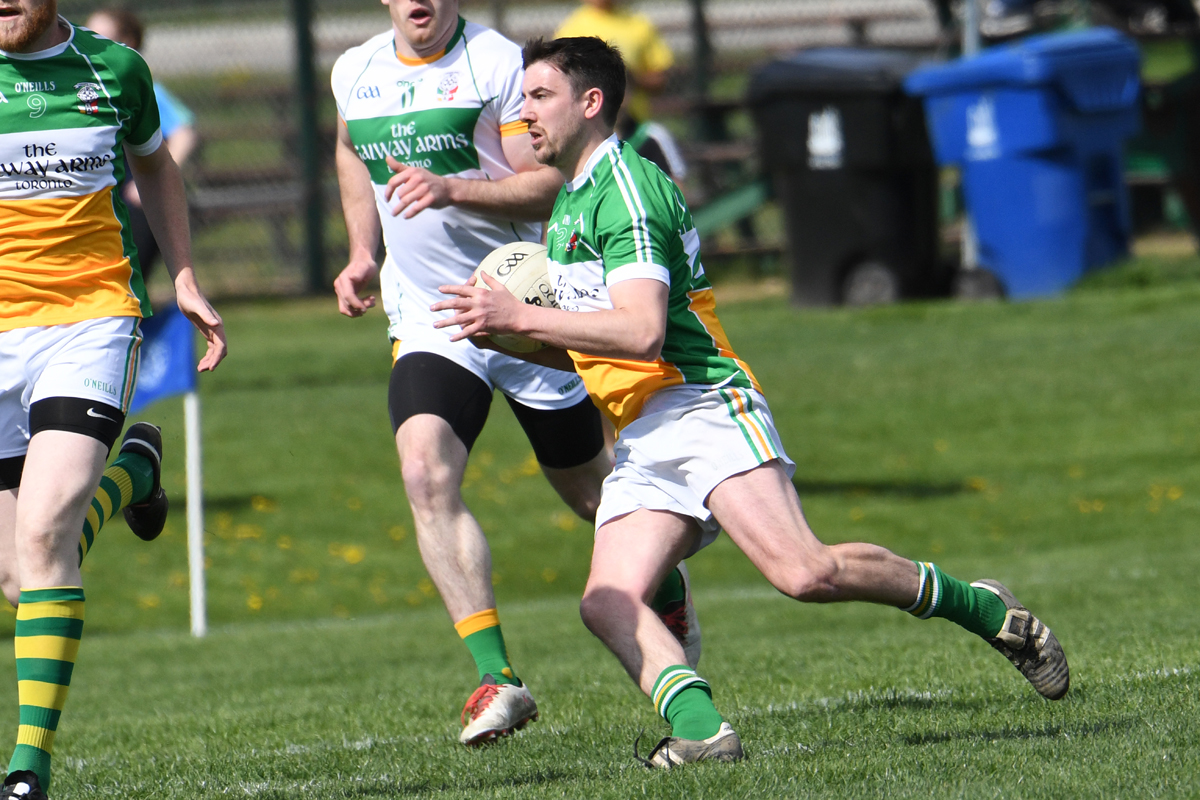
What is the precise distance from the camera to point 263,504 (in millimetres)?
12367

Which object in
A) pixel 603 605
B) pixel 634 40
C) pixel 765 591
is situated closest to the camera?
pixel 603 605

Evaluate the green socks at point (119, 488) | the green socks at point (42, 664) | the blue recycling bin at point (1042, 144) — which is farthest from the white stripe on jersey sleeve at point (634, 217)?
the blue recycling bin at point (1042, 144)

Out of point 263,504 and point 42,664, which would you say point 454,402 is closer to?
point 42,664

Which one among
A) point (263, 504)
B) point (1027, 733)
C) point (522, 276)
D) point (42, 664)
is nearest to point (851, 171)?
point (263, 504)

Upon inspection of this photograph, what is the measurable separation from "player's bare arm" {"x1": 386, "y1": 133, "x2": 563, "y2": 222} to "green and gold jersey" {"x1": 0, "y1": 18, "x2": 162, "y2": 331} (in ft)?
2.81

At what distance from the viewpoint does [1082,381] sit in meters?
13.8

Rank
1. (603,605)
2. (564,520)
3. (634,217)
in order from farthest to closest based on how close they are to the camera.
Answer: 1. (564,520)
2. (603,605)
3. (634,217)

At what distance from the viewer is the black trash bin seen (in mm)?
16406

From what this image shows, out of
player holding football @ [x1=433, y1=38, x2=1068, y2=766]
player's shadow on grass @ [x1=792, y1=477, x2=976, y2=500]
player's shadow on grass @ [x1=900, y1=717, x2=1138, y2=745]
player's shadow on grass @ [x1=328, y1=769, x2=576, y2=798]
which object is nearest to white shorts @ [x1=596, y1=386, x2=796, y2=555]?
player holding football @ [x1=433, y1=38, x2=1068, y2=766]

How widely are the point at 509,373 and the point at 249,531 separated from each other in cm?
636

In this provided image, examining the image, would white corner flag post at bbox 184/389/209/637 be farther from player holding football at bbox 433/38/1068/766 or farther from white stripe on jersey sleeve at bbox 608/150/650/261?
white stripe on jersey sleeve at bbox 608/150/650/261

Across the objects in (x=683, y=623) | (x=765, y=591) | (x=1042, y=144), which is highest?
(x=683, y=623)

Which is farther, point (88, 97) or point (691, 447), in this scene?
point (88, 97)

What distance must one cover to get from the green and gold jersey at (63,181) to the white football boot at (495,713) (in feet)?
5.18
